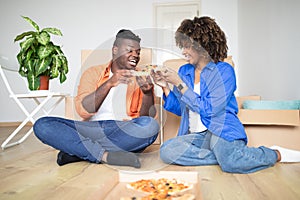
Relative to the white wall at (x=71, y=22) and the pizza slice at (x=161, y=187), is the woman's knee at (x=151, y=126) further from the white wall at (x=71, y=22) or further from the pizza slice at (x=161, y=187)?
the white wall at (x=71, y=22)

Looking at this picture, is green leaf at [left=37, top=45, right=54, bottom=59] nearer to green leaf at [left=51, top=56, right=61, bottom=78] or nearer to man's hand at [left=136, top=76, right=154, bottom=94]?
green leaf at [left=51, top=56, right=61, bottom=78]

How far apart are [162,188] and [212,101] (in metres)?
0.50

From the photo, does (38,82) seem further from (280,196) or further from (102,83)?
(280,196)

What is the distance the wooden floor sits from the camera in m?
1.16

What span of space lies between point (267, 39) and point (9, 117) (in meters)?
3.45

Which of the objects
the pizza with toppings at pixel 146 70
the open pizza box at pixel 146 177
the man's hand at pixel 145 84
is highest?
the pizza with toppings at pixel 146 70

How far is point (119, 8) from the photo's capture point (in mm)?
4488

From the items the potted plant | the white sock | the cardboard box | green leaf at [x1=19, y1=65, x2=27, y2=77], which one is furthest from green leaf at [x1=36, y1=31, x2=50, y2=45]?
the white sock

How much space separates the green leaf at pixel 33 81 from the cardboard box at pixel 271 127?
138cm

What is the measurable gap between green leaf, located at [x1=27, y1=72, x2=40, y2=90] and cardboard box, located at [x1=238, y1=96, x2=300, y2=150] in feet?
4.52

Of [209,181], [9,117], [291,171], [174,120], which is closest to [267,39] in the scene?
[174,120]

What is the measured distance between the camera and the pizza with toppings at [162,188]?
98cm

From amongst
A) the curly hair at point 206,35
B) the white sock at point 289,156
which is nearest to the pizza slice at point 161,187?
the curly hair at point 206,35

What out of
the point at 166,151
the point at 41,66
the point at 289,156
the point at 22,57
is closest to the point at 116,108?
the point at 166,151
